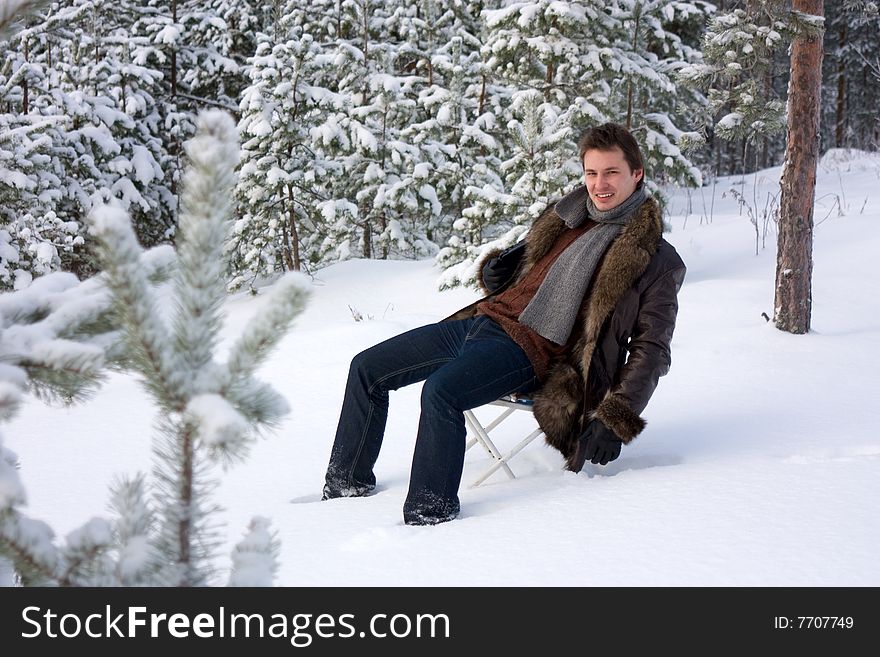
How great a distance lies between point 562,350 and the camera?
A: 3.66m

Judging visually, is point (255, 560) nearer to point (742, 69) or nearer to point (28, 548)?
point (28, 548)

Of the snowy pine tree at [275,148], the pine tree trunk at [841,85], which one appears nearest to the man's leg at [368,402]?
the snowy pine tree at [275,148]

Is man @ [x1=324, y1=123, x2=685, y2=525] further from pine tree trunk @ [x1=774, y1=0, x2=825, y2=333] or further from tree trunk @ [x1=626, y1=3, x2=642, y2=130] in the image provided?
tree trunk @ [x1=626, y1=3, x2=642, y2=130]

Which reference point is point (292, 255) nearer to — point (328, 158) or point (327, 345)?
point (328, 158)

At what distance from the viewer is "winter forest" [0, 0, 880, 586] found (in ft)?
4.05

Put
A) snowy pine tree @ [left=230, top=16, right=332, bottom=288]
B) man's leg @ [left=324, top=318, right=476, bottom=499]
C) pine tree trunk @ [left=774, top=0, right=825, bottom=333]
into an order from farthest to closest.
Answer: snowy pine tree @ [left=230, top=16, right=332, bottom=288] < pine tree trunk @ [left=774, top=0, right=825, bottom=333] < man's leg @ [left=324, top=318, right=476, bottom=499]

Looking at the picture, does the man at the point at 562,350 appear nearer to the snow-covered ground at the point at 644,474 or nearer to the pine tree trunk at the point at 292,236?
the snow-covered ground at the point at 644,474

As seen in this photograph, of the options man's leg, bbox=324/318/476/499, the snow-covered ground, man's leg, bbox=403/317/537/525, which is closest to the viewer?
the snow-covered ground

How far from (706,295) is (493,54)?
4644 mm

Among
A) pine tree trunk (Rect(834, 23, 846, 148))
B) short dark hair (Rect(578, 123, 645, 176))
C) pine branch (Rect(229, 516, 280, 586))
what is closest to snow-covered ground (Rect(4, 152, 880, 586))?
pine branch (Rect(229, 516, 280, 586))

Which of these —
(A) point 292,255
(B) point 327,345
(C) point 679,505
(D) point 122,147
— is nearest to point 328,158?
(A) point 292,255

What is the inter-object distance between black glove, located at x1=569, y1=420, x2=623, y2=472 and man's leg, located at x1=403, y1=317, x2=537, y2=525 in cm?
40
